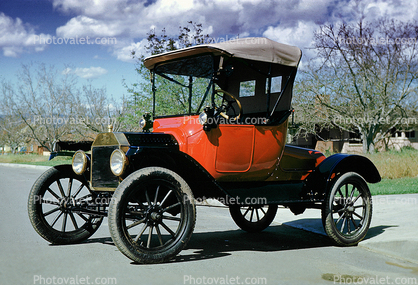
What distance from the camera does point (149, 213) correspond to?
15.6ft

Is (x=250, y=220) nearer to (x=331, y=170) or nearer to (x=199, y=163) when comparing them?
(x=331, y=170)

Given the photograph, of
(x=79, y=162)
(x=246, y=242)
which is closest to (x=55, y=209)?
(x=79, y=162)

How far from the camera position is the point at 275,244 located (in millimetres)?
6230

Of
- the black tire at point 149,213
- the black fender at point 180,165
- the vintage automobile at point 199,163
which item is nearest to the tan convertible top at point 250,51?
the vintage automobile at point 199,163

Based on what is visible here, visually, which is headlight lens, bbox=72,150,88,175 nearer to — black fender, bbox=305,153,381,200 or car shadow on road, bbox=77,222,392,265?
car shadow on road, bbox=77,222,392,265

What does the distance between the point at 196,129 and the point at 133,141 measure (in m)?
0.88

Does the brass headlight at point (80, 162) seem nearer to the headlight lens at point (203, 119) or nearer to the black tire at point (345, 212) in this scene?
the headlight lens at point (203, 119)

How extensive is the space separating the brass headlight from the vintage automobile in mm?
14

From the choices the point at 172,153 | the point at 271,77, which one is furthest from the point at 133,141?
the point at 271,77

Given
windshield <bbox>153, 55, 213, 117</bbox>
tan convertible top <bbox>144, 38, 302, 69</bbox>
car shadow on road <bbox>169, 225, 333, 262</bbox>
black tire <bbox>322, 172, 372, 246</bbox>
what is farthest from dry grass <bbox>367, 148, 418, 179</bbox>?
windshield <bbox>153, 55, 213, 117</bbox>

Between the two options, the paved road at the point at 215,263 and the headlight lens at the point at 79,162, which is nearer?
the paved road at the point at 215,263

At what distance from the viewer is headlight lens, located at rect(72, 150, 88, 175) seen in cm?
553

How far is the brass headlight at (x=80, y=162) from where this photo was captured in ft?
18.1

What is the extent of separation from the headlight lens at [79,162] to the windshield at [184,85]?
138 cm
